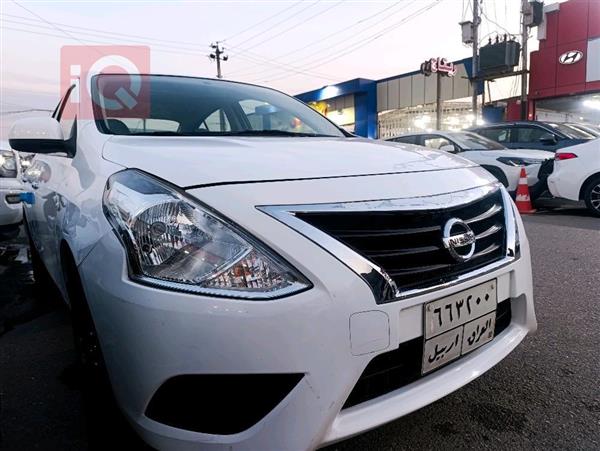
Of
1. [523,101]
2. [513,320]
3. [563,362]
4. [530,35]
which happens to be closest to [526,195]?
[563,362]

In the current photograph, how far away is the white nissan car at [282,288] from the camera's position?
3.67 ft

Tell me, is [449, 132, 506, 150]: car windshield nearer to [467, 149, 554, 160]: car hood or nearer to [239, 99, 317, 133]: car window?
[467, 149, 554, 160]: car hood

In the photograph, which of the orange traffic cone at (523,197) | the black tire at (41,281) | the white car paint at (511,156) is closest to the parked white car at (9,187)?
the black tire at (41,281)

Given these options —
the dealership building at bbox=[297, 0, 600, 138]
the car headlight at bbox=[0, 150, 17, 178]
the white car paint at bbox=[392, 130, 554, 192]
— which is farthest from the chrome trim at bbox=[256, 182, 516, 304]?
the dealership building at bbox=[297, 0, 600, 138]

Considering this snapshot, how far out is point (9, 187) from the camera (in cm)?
427

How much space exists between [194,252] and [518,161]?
697 cm

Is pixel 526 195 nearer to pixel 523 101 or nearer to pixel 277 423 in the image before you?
pixel 277 423

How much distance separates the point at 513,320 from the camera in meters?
1.68

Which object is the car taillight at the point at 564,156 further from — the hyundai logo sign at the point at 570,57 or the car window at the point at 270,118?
the hyundai logo sign at the point at 570,57

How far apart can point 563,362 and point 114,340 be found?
1.86 metres

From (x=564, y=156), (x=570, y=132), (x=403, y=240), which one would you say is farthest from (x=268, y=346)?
(x=570, y=132)

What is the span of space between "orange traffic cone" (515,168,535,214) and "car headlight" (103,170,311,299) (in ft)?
21.0

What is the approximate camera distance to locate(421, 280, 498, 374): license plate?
1.32 meters

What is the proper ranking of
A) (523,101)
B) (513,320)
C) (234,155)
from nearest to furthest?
(234,155) < (513,320) < (523,101)
